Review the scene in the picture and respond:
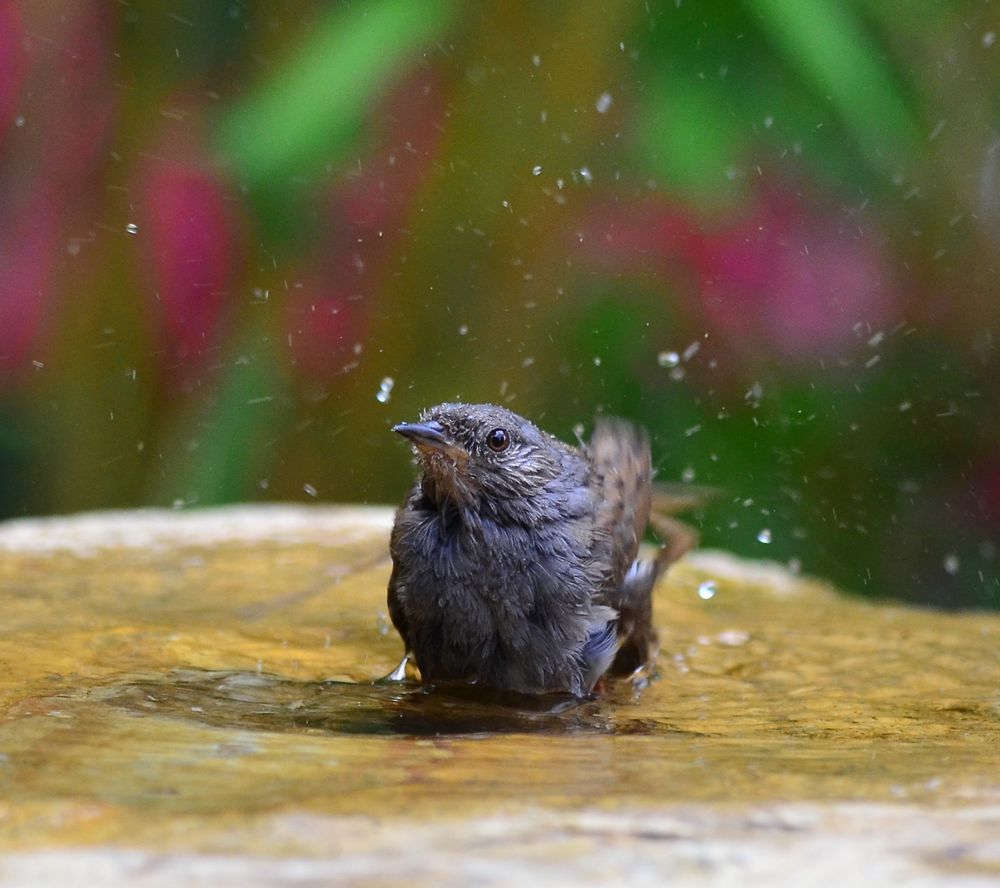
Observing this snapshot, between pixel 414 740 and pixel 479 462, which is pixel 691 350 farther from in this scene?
pixel 414 740

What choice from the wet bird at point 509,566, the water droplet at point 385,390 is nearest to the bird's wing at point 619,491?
the wet bird at point 509,566

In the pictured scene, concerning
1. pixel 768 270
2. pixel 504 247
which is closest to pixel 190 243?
pixel 504 247

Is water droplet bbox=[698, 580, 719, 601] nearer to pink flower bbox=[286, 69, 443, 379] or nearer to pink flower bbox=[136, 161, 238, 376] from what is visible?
pink flower bbox=[286, 69, 443, 379]

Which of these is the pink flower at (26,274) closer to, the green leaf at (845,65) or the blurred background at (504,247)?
the blurred background at (504,247)

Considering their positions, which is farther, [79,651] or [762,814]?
[79,651]

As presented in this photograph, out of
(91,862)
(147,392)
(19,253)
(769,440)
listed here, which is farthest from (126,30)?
(91,862)

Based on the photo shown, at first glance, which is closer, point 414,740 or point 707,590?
point 414,740

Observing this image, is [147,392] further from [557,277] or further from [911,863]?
[911,863]
